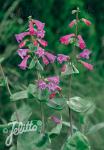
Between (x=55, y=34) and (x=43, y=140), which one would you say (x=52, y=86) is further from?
(x=55, y=34)

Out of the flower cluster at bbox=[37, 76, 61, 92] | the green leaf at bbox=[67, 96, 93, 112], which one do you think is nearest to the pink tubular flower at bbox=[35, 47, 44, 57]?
the flower cluster at bbox=[37, 76, 61, 92]

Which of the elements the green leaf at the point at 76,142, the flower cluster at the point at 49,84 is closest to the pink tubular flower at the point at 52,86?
the flower cluster at the point at 49,84

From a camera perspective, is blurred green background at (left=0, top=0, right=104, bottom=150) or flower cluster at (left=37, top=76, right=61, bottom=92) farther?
blurred green background at (left=0, top=0, right=104, bottom=150)

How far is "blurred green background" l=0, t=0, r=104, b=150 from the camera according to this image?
10.8 ft

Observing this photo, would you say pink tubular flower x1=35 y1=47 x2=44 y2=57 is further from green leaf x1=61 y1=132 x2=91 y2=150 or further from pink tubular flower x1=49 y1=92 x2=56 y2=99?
green leaf x1=61 y1=132 x2=91 y2=150

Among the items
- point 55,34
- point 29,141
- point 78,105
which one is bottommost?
point 55,34

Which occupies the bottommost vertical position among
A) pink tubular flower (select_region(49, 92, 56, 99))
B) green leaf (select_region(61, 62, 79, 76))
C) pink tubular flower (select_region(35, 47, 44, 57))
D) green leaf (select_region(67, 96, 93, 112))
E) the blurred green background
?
the blurred green background

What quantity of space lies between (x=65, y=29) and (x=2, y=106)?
89 centimetres

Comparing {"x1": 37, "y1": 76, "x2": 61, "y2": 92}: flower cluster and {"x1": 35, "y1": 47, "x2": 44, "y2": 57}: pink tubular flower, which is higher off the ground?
→ {"x1": 35, "y1": 47, "x2": 44, "y2": 57}: pink tubular flower

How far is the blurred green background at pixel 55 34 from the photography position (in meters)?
3.29

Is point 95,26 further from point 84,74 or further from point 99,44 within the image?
point 84,74

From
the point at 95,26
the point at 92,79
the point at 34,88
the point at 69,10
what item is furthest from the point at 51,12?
the point at 34,88

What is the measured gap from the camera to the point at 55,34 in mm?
3891

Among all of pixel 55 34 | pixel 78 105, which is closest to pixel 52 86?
pixel 78 105
